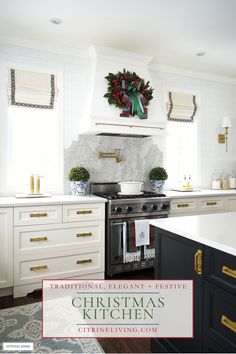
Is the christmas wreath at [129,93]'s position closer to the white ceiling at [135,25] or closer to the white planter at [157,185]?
the white ceiling at [135,25]

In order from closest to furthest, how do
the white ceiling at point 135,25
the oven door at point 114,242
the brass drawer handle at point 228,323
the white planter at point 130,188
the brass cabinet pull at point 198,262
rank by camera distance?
the brass drawer handle at point 228,323 → the brass cabinet pull at point 198,262 → the white ceiling at point 135,25 → the oven door at point 114,242 → the white planter at point 130,188

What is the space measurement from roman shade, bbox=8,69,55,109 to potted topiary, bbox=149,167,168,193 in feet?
5.47

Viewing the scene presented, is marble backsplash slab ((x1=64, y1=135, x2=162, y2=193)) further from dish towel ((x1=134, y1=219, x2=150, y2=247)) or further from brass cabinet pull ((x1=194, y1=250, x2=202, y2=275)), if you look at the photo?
brass cabinet pull ((x1=194, y1=250, x2=202, y2=275))

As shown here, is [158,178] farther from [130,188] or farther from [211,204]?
[211,204]

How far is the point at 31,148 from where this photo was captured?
3648 mm

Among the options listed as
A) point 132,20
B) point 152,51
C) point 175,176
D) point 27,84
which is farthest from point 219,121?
point 27,84

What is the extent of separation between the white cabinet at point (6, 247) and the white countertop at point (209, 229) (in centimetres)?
163

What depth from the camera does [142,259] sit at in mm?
3471

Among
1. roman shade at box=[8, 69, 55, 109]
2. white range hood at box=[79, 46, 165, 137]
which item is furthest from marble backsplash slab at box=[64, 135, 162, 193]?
roman shade at box=[8, 69, 55, 109]

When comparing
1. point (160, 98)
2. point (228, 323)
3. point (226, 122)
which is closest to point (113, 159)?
point (160, 98)

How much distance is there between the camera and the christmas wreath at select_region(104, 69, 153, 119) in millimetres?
3572

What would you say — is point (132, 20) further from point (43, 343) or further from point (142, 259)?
point (43, 343)

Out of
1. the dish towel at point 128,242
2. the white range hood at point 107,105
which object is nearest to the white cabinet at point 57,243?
the dish towel at point 128,242

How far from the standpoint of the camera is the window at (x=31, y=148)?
138 inches
